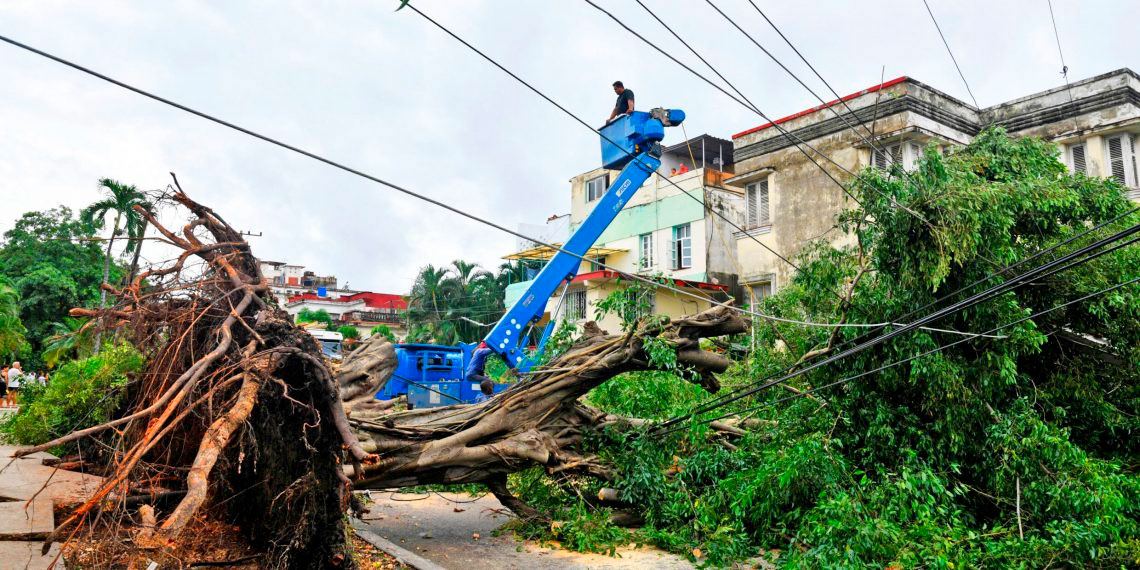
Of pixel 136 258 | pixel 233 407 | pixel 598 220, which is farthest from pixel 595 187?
pixel 233 407

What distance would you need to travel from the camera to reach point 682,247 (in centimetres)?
2477

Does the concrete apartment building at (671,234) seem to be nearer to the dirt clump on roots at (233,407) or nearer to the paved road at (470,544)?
the paved road at (470,544)

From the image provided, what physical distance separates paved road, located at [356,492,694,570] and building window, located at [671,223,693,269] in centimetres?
1515

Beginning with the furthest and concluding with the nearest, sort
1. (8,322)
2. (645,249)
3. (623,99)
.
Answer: (645,249), (8,322), (623,99)

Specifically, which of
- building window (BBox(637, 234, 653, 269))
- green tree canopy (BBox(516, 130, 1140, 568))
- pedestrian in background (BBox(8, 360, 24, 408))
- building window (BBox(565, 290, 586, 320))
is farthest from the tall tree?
green tree canopy (BBox(516, 130, 1140, 568))

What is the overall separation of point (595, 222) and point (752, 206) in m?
9.82

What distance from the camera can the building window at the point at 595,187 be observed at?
28.8 meters

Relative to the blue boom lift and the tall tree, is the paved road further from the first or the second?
the tall tree

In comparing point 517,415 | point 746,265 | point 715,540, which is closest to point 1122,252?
point 715,540

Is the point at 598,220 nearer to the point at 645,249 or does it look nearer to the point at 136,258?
the point at 136,258

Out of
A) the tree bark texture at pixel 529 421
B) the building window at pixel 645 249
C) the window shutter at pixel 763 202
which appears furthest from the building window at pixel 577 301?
the tree bark texture at pixel 529 421

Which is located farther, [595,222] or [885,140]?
[885,140]

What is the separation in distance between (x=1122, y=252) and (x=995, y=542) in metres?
3.17

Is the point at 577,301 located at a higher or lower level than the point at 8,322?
higher
